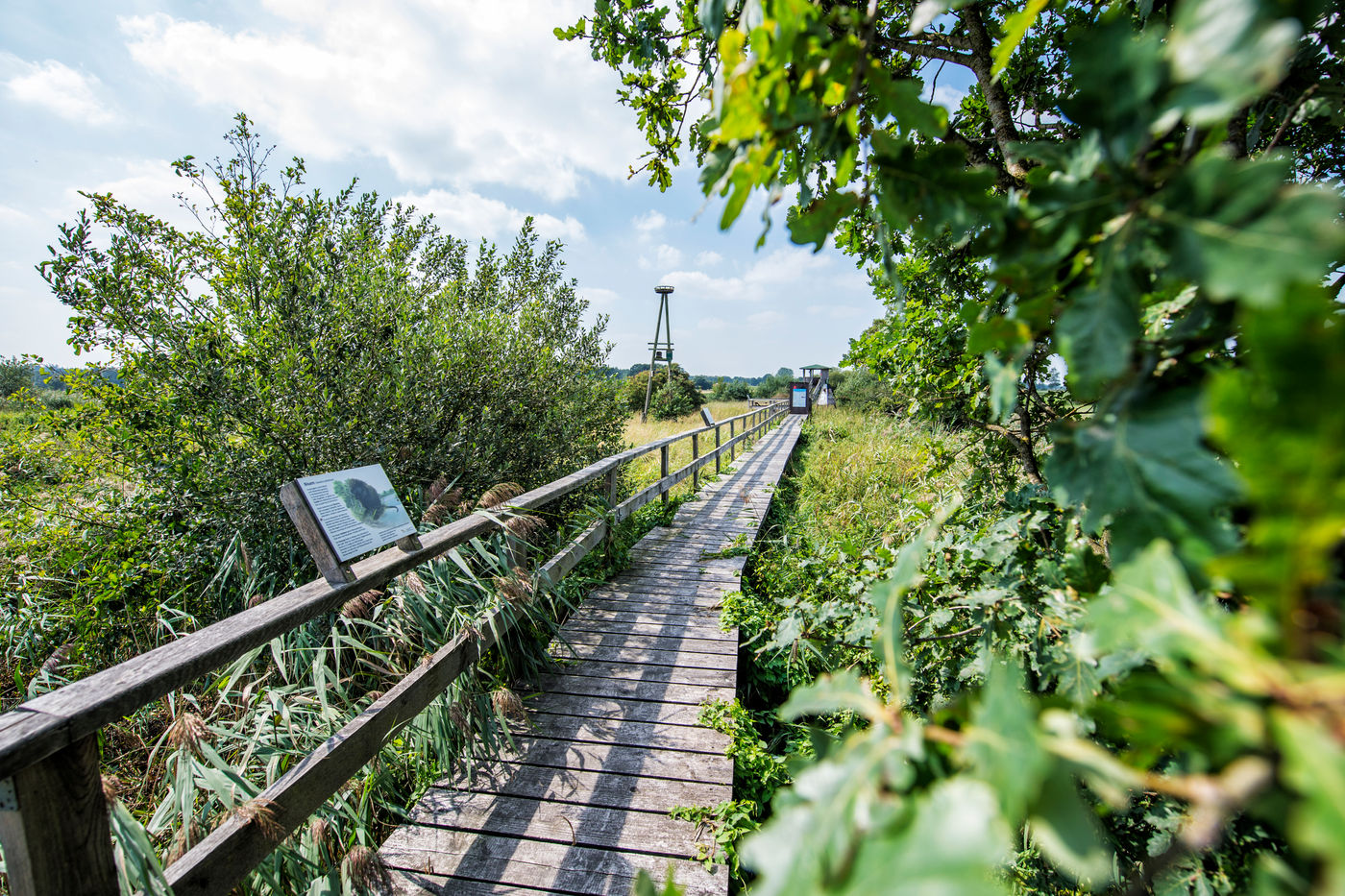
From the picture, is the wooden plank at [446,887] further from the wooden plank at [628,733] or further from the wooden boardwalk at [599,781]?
the wooden plank at [628,733]

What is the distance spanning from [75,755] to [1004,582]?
2.03 m

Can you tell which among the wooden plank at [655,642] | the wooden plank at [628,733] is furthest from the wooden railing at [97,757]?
the wooden plank at [655,642]

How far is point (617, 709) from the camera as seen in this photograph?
3016 mm

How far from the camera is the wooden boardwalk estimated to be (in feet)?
6.75

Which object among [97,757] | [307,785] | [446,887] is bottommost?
[446,887]

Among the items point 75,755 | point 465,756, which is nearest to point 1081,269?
point 75,755

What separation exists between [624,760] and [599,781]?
0.17 meters

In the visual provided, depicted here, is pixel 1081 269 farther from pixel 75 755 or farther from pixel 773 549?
pixel 773 549

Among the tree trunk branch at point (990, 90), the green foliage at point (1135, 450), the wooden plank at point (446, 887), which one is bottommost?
the wooden plank at point (446, 887)

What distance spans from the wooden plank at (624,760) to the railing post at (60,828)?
1.57 meters

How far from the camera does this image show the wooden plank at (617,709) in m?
2.94

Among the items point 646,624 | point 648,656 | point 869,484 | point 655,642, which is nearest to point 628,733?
point 648,656

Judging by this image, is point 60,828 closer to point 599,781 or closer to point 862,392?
point 599,781

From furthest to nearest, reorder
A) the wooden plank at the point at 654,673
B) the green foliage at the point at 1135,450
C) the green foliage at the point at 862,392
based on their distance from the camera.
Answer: the green foliage at the point at 862,392 → the wooden plank at the point at 654,673 → the green foliage at the point at 1135,450
